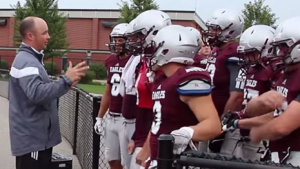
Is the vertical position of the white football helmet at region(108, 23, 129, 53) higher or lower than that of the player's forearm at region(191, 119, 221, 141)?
higher

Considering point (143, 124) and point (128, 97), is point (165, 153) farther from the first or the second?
point (128, 97)

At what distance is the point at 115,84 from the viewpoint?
6.12 meters

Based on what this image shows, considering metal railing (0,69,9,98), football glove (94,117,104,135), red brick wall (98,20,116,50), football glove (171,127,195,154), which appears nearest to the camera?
football glove (171,127,195,154)

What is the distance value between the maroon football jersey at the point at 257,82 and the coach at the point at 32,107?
1561mm

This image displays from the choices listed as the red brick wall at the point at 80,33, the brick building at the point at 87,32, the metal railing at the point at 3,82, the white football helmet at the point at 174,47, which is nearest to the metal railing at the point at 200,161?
the white football helmet at the point at 174,47

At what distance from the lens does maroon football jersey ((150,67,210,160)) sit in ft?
11.4

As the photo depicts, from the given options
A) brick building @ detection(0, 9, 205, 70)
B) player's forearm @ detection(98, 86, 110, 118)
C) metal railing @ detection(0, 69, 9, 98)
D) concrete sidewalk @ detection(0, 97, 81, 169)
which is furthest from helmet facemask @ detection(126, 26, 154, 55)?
brick building @ detection(0, 9, 205, 70)

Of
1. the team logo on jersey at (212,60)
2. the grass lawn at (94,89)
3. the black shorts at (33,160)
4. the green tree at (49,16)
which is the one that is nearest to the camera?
the black shorts at (33,160)

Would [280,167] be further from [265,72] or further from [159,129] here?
[265,72]

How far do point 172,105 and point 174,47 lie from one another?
0.47 m

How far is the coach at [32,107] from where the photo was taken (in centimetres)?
474

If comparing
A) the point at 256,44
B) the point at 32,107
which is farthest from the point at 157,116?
the point at 256,44

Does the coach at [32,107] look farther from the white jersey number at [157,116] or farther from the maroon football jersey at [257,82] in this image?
the maroon football jersey at [257,82]

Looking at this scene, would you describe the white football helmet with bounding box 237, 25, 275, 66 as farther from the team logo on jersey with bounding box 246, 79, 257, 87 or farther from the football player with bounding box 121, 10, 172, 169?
the football player with bounding box 121, 10, 172, 169
